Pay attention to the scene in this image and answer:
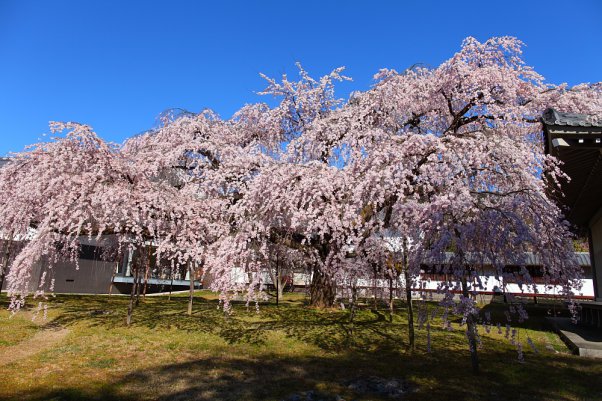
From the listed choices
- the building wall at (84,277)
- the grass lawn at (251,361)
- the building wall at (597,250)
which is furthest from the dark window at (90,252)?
the building wall at (597,250)

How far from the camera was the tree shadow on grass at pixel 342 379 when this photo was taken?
6.75 m

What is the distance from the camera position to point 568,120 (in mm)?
8016

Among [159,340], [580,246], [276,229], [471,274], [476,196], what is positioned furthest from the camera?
[580,246]

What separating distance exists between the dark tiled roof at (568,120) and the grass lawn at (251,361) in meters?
4.86

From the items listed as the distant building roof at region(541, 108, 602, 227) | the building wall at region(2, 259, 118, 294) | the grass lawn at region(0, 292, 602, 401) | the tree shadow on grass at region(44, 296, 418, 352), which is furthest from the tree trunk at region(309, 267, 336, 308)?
the building wall at region(2, 259, 118, 294)

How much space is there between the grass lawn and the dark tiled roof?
486 centimetres

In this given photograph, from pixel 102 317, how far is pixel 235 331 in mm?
5082

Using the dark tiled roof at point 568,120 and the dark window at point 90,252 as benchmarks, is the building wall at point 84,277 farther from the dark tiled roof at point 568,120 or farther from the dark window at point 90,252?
the dark tiled roof at point 568,120

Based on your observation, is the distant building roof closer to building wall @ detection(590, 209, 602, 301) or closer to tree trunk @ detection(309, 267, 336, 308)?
building wall @ detection(590, 209, 602, 301)

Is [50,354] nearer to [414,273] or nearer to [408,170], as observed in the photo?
[414,273]

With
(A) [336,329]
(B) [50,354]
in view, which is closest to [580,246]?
(A) [336,329]

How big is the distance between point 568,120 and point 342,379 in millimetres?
6813

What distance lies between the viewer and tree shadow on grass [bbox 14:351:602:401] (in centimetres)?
675

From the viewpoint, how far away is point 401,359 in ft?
31.9
